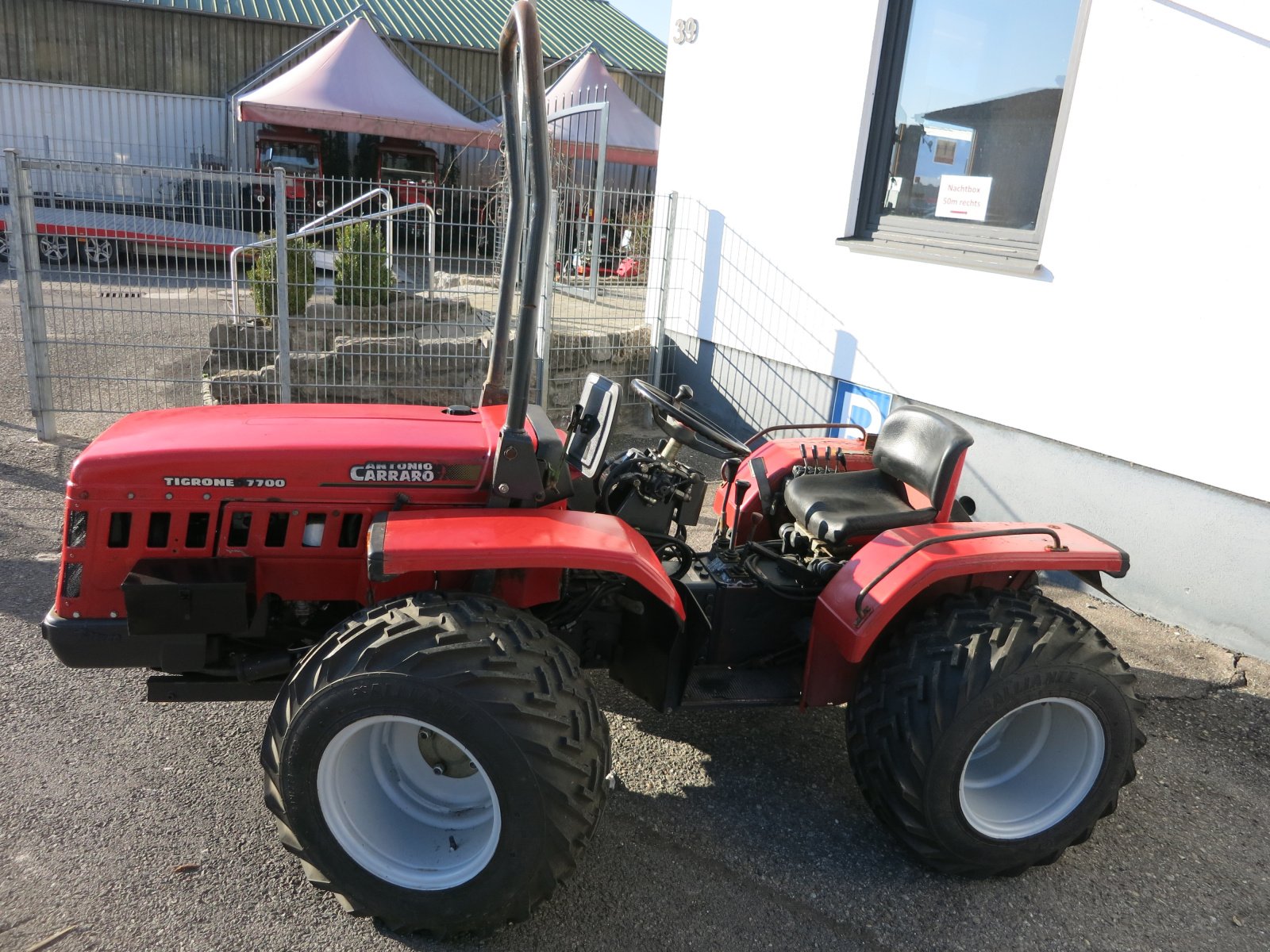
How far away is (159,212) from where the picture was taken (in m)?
7.03

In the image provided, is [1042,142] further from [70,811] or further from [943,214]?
[70,811]

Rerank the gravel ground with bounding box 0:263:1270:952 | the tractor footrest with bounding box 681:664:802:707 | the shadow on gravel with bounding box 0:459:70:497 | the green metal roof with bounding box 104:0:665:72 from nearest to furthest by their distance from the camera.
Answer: the gravel ground with bounding box 0:263:1270:952
the tractor footrest with bounding box 681:664:802:707
the shadow on gravel with bounding box 0:459:70:497
the green metal roof with bounding box 104:0:665:72

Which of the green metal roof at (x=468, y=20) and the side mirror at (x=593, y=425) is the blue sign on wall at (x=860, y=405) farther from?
the green metal roof at (x=468, y=20)

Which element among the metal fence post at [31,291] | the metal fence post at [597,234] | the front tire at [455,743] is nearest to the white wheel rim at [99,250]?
the metal fence post at [31,291]

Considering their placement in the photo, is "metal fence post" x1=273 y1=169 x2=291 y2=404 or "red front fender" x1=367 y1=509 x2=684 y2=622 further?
"metal fence post" x1=273 y1=169 x2=291 y2=404

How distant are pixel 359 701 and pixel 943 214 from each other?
15.7ft

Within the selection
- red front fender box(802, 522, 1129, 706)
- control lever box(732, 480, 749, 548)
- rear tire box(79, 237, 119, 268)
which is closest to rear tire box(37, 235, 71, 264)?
rear tire box(79, 237, 119, 268)

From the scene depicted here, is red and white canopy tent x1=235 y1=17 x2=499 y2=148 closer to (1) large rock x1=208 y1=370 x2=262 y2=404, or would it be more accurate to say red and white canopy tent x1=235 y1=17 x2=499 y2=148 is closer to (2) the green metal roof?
(2) the green metal roof

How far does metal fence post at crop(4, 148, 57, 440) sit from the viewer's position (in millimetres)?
5934

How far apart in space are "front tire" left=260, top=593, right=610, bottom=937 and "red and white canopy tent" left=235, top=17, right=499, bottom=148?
14.7 m

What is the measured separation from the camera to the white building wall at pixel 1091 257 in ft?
14.2

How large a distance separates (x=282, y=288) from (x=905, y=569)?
197 inches

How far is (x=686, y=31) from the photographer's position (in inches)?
291

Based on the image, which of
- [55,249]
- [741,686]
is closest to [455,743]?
[741,686]
